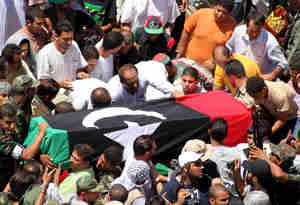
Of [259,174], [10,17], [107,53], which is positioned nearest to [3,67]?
[107,53]

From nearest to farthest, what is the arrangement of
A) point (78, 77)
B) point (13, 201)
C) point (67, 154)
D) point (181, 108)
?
point (13, 201) < point (67, 154) < point (181, 108) < point (78, 77)

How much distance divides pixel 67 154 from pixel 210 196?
1742 millimetres

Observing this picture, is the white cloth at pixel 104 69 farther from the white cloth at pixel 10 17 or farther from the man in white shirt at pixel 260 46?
the man in white shirt at pixel 260 46

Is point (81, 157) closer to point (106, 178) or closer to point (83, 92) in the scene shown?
point (106, 178)

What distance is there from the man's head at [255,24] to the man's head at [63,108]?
9.63ft

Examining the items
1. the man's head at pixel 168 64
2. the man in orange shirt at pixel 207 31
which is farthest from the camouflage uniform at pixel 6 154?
the man in orange shirt at pixel 207 31

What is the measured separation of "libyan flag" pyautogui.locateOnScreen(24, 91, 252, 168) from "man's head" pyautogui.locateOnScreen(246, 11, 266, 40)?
4.53 feet

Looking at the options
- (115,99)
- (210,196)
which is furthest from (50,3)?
(210,196)

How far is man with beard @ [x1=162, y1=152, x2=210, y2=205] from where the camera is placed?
6.47 metres

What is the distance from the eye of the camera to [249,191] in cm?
654

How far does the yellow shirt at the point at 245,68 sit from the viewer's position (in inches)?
340

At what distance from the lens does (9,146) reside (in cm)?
684

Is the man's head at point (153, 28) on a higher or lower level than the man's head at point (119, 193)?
higher

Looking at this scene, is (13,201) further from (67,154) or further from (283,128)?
(283,128)
